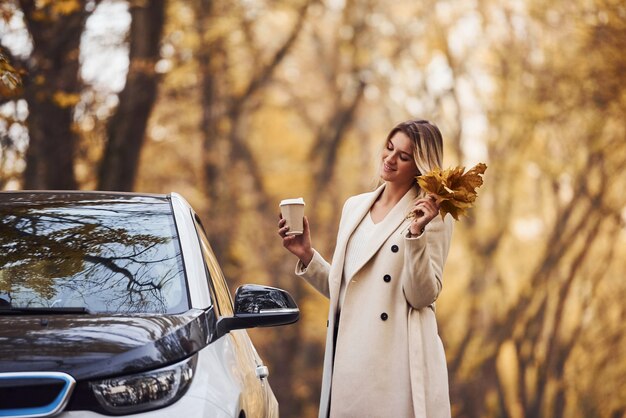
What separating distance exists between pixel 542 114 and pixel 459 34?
351 cm

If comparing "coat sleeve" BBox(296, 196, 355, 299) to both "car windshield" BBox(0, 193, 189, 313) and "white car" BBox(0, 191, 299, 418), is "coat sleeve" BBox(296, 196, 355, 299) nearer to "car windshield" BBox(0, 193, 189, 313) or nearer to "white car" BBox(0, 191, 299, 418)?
"white car" BBox(0, 191, 299, 418)

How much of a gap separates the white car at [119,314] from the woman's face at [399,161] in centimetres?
82

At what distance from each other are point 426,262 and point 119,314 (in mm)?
1315

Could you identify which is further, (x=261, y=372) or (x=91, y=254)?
(x=261, y=372)

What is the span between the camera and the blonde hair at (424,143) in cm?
504

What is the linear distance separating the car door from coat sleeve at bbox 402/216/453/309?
2.28 feet

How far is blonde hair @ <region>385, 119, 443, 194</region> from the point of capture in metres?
5.04

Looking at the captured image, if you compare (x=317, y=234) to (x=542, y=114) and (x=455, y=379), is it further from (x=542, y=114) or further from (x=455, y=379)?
(x=542, y=114)

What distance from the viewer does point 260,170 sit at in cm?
2728

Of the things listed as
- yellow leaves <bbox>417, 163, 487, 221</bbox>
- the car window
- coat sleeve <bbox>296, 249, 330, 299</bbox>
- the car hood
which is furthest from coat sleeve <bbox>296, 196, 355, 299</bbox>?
the car hood

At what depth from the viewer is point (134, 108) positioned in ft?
47.1

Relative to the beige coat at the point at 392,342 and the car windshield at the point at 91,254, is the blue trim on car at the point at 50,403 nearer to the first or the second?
the car windshield at the point at 91,254

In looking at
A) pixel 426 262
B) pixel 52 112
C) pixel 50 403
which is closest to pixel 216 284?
pixel 426 262

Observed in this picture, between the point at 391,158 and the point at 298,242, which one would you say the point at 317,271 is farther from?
the point at 391,158
